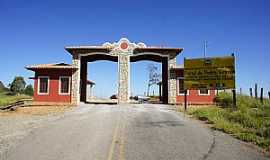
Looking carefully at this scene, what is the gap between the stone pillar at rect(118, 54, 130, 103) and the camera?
33.1 m

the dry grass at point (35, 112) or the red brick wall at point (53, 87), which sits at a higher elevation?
the red brick wall at point (53, 87)

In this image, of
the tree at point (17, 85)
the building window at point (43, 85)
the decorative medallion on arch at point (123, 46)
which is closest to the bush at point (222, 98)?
the decorative medallion on arch at point (123, 46)

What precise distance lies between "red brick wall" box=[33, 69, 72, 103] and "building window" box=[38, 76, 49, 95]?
32 centimetres

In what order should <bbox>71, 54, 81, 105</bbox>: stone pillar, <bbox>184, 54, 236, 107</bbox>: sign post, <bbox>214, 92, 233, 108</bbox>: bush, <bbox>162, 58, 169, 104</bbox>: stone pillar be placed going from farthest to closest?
<bbox>162, 58, 169, 104</bbox>: stone pillar
<bbox>71, 54, 81, 105</bbox>: stone pillar
<bbox>214, 92, 233, 108</bbox>: bush
<bbox>184, 54, 236, 107</bbox>: sign post

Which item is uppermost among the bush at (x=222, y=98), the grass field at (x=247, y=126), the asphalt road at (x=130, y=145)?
the bush at (x=222, y=98)

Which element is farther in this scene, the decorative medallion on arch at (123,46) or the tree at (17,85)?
the tree at (17,85)

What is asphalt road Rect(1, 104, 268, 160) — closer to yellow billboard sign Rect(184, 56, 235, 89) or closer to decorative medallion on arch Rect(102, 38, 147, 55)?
yellow billboard sign Rect(184, 56, 235, 89)

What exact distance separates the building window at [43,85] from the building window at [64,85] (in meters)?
1.36

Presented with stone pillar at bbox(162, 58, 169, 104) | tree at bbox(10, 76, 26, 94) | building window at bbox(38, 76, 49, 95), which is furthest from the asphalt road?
tree at bbox(10, 76, 26, 94)

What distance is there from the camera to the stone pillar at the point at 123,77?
33.1 m

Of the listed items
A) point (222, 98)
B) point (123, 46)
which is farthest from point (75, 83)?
point (222, 98)

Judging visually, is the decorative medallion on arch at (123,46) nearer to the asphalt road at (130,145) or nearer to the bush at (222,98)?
the bush at (222,98)

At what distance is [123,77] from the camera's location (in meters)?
33.2

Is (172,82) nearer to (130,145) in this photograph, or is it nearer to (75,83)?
(75,83)
